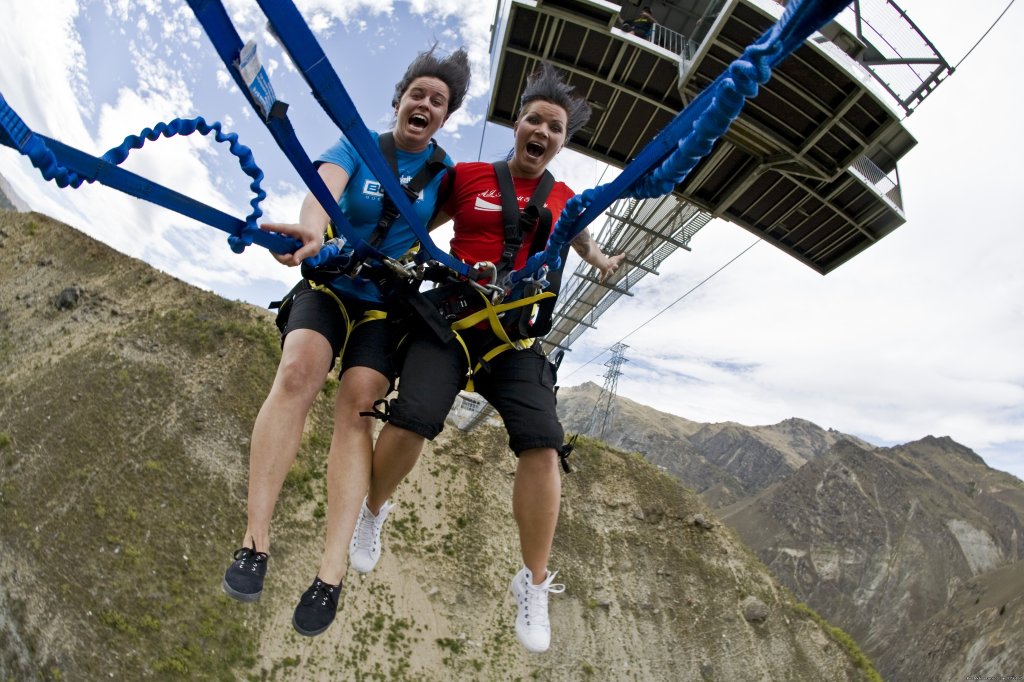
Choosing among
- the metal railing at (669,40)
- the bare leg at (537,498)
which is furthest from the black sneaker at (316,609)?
the metal railing at (669,40)

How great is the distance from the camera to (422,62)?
3.53 m

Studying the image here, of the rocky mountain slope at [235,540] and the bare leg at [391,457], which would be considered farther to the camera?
the rocky mountain slope at [235,540]

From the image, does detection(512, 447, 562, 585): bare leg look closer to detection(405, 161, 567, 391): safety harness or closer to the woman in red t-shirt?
the woman in red t-shirt

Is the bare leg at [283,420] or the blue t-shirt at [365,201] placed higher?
the blue t-shirt at [365,201]

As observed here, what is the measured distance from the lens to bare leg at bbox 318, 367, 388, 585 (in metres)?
3.20

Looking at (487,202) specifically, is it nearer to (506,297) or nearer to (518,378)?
(506,297)

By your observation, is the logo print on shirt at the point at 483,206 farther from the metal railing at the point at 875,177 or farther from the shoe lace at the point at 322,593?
the metal railing at the point at 875,177

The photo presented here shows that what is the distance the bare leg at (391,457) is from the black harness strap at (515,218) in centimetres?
109

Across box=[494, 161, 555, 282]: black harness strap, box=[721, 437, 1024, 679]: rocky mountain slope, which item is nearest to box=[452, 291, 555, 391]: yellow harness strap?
box=[494, 161, 555, 282]: black harness strap

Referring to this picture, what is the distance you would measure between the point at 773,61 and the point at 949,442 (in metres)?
120

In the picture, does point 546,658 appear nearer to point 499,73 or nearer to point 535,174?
point 499,73

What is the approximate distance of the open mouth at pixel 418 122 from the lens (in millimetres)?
3453

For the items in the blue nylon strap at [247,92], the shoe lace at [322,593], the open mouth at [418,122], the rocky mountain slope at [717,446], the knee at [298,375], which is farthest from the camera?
the rocky mountain slope at [717,446]

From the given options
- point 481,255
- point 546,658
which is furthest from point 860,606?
point 481,255
